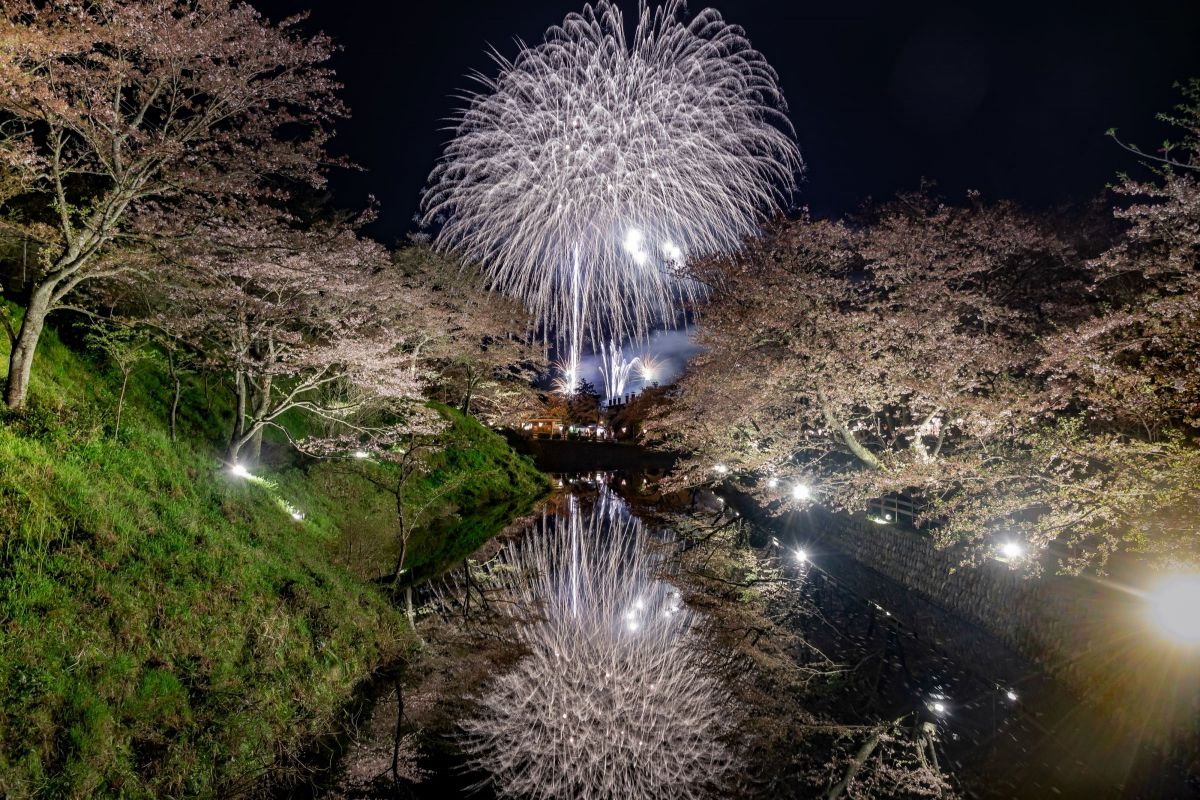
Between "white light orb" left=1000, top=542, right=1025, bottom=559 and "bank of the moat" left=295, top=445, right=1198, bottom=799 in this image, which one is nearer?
"bank of the moat" left=295, top=445, right=1198, bottom=799

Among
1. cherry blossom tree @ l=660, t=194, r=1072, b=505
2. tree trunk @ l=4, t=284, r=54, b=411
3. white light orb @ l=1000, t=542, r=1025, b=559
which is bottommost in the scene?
tree trunk @ l=4, t=284, r=54, b=411

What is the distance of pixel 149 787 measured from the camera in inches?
213

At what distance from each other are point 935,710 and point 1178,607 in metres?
4.41

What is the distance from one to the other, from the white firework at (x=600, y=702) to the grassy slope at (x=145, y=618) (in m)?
2.84

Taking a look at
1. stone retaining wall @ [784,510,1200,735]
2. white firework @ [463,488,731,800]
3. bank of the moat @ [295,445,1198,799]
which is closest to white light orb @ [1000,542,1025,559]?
stone retaining wall @ [784,510,1200,735]

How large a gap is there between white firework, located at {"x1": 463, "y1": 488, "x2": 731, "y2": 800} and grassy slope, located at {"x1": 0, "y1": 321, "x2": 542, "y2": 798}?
9.31ft

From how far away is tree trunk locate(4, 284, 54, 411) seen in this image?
8.44 meters

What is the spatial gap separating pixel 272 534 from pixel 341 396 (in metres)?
12.8

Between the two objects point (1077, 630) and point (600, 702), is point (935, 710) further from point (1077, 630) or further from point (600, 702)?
point (600, 702)

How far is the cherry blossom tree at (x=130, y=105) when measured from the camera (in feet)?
26.2

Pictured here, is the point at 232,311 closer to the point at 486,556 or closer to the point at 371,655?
the point at 371,655

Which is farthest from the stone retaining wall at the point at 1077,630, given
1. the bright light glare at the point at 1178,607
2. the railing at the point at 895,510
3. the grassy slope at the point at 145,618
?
the grassy slope at the point at 145,618

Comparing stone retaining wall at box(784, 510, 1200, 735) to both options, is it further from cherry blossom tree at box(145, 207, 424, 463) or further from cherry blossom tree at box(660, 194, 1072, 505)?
cherry blossom tree at box(145, 207, 424, 463)

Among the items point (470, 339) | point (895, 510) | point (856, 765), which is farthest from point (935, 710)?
point (470, 339)
